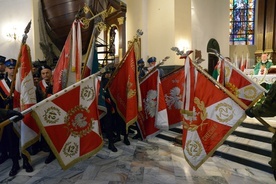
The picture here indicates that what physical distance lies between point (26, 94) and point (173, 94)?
8.16 feet

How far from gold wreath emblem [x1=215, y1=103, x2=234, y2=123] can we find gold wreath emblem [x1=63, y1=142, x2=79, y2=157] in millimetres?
1737

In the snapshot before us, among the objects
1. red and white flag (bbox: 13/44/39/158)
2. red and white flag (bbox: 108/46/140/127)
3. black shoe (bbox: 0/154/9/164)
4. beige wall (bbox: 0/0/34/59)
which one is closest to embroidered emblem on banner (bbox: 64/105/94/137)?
red and white flag (bbox: 13/44/39/158)

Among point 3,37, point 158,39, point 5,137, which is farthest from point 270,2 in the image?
point 5,137

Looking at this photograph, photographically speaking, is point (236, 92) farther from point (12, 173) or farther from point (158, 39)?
point (158, 39)

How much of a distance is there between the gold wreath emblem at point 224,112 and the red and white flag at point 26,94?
2308mm

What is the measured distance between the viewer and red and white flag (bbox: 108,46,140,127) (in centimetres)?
367

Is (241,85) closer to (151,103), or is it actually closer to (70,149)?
(151,103)

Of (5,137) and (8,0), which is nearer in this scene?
(5,137)

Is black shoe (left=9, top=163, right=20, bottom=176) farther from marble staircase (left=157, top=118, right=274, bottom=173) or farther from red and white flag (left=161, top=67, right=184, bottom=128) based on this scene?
marble staircase (left=157, top=118, right=274, bottom=173)

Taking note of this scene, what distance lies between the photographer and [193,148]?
9.34 feet

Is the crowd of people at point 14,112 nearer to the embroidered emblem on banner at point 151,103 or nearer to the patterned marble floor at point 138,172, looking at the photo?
the patterned marble floor at point 138,172

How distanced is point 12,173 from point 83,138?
1.14m

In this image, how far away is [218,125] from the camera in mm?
2754

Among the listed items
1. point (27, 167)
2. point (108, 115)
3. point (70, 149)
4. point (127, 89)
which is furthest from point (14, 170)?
point (127, 89)
